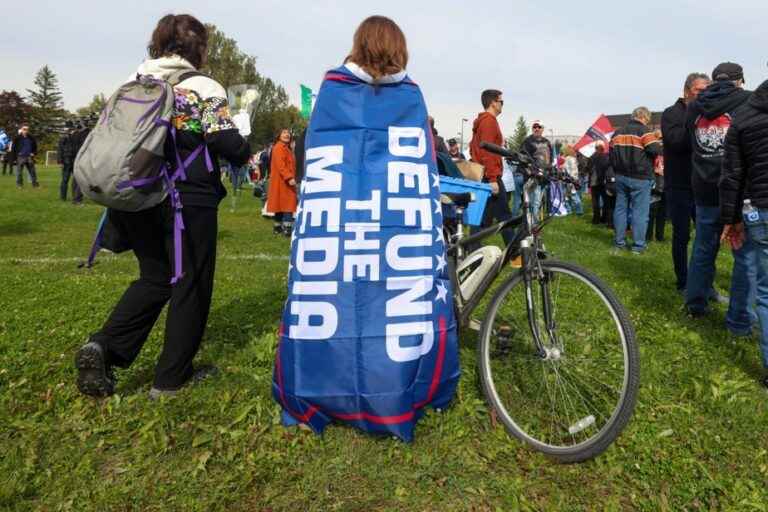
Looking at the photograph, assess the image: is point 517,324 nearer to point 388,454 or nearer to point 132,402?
point 388,454

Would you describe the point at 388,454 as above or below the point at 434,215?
below

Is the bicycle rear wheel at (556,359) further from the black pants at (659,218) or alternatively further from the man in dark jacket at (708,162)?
the black pants at (659,218)

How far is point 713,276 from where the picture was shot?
4766 millimetres

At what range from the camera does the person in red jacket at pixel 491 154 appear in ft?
21.9

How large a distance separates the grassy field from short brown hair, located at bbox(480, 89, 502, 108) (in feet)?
12.8

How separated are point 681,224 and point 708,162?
1.02 m

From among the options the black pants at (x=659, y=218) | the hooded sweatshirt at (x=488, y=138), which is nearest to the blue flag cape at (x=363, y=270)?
the hooded sweatshirt at (x=488, y=138)

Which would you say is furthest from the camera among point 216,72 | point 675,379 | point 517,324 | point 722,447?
point 216,72

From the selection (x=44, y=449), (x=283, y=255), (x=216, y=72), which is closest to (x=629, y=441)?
(x=44, y=449)

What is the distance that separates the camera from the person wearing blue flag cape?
266cm

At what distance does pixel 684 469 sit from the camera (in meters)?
2.57

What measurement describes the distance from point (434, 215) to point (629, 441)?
1401 millimetres

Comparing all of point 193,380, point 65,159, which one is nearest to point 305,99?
point 65,159

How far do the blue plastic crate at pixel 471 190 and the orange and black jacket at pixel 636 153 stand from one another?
5390 mm
